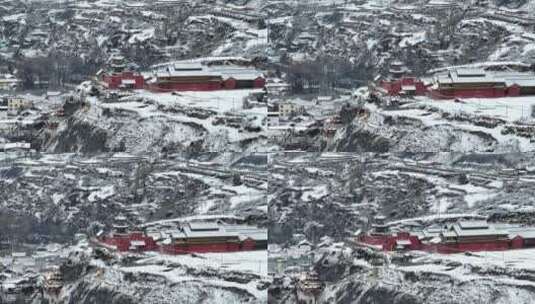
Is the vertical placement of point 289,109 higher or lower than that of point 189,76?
lower

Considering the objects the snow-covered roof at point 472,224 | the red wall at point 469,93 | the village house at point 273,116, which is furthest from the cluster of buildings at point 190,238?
the red wall at point 469,93

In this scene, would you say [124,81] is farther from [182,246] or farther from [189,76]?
[182,246]

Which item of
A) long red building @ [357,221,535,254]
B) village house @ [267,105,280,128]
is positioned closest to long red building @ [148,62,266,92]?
village house @ [267,105,280,128]

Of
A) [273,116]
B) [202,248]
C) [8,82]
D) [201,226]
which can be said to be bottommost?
[202,248]

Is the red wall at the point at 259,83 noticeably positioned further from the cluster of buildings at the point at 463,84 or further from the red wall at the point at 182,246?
the red wall at the point at 182,246

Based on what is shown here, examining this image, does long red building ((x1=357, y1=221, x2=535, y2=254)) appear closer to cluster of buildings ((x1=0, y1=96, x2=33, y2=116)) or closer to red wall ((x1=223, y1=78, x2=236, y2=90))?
red wall ((x1=223, y1=78, x2=236, y2=90))

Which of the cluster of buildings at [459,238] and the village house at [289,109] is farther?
the village house at [289,109]

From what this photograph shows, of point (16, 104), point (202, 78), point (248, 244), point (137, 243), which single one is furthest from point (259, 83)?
point (16, 104)
